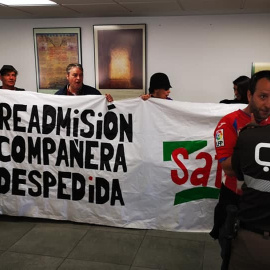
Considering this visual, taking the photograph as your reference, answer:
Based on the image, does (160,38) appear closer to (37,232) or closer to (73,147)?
(73,147)

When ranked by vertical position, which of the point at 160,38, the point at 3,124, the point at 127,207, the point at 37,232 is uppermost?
the point at 160,38

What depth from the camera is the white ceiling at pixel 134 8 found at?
12.5ft

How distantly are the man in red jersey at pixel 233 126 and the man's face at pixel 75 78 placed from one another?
2028 mm

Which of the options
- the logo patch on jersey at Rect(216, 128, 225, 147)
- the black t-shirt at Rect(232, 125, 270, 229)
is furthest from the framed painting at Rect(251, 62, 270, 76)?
the black t-shirt at Rect(232, 125, 270, 229)

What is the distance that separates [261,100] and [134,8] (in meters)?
3.10

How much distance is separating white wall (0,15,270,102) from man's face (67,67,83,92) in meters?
1.51

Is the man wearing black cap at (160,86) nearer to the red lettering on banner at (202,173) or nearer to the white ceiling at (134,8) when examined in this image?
the red lettering on banner at (202,173)

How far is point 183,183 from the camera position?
2887 mm

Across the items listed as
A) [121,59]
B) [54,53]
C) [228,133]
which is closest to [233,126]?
[228,133]

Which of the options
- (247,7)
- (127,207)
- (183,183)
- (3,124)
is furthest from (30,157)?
(247,7)

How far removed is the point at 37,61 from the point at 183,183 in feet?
10.6

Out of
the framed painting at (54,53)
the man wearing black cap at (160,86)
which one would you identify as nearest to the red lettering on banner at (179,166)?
the man wearing black cap at (160,86)

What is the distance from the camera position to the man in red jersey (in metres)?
1.46

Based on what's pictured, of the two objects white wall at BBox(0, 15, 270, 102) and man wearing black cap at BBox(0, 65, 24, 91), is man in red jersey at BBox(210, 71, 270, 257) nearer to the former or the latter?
man wearing black cap at BBox(0, 65, 24, 91)
